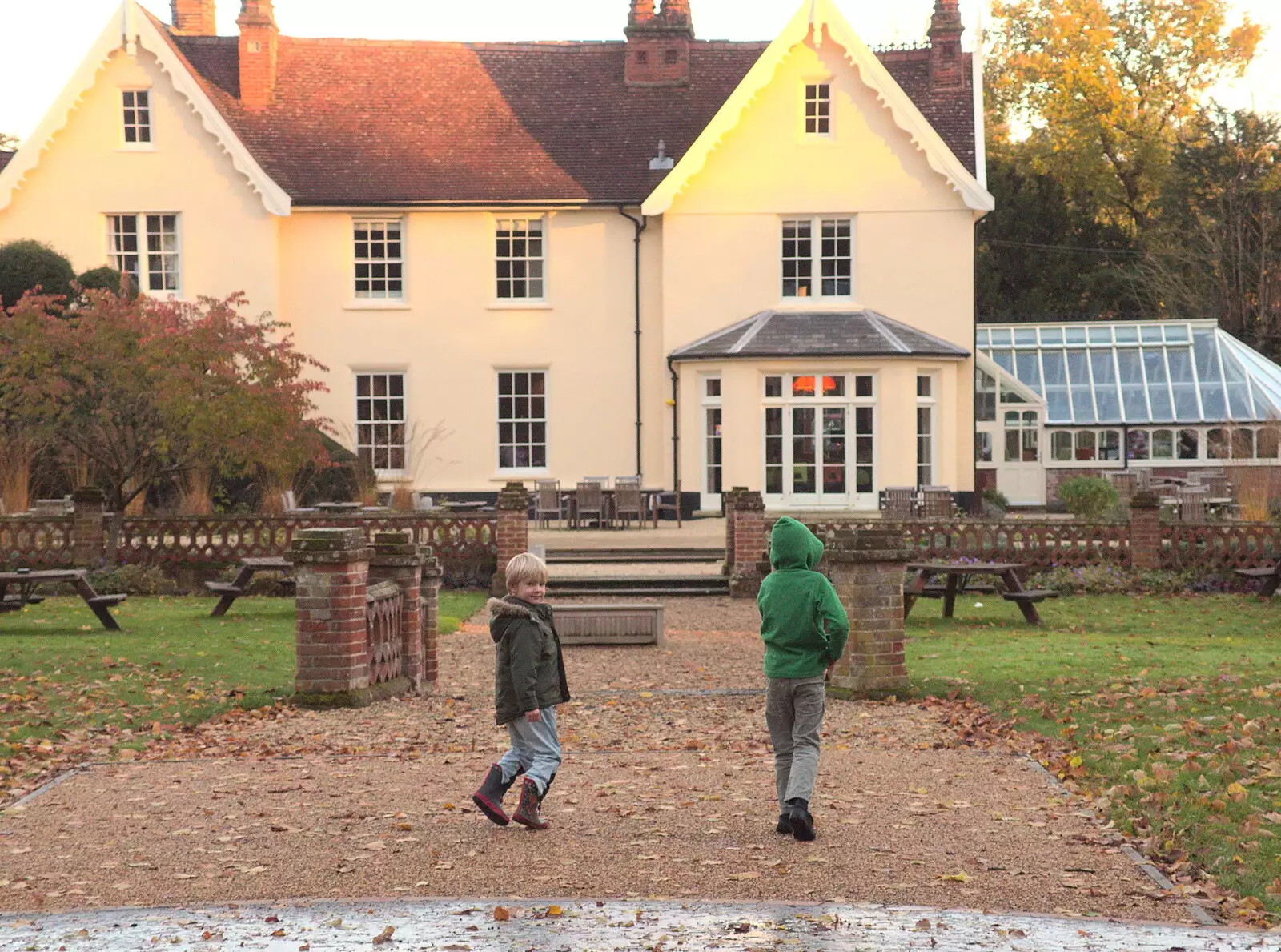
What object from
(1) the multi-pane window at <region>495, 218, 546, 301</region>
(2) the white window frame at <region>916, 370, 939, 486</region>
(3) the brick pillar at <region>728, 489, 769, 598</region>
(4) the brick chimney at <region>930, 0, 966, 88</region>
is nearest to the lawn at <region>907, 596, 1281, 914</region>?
(3) the brick pillar at <region>728, 489, 769, 598</region>

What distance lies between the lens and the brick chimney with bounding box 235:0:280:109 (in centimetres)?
3228

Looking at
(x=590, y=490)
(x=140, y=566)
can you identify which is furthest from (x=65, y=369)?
(x=590, y=490)

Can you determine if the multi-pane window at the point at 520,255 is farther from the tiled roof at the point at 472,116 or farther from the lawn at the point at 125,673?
the lawn at the point at 125,673

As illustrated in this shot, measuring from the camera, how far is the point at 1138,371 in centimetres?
3600

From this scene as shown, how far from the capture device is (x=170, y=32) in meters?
34.1

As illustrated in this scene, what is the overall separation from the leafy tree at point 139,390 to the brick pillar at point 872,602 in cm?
1165

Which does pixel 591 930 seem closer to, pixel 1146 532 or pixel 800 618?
pixel 800 618

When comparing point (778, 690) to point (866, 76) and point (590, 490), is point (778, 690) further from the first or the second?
point (866, 76)

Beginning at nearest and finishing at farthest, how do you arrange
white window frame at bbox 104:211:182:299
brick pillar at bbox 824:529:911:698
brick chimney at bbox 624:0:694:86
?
brick pillar at bbox 824:529:911:698
white window frame at bbox 104:211:182:299
brick chimney at bbox 624:0:694:86

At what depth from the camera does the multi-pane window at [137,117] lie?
30578mm

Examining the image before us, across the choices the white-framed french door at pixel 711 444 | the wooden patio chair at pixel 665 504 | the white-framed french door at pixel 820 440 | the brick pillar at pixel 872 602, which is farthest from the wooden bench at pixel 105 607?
the white-framed french door at pixel 820 440

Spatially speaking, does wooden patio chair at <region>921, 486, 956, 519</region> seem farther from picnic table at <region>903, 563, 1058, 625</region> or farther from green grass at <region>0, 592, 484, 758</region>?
green grass at <region>0, 592, 484, 758</region>

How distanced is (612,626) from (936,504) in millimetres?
11583

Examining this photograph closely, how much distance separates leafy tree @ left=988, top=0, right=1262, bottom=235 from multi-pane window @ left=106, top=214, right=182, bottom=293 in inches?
1150
